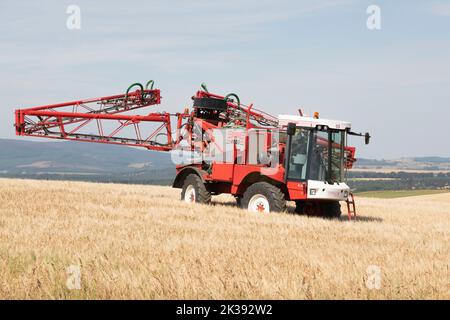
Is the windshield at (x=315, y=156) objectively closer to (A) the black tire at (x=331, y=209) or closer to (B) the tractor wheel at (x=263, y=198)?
(B) the tractor wheel at (x=263, y=198)

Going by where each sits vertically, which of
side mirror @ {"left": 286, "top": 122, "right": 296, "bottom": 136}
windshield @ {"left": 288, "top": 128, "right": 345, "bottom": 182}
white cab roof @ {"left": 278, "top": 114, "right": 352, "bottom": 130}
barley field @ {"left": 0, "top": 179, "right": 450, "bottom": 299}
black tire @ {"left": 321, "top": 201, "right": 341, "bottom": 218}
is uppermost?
white cab roof @ {"left": 278, "top": 114, "right": 352, "bottom": 130}

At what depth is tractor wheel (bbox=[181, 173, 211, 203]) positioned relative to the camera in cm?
1575

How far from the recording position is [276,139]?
1403cm

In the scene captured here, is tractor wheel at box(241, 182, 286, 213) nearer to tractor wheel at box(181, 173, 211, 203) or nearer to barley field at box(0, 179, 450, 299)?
barley field at box(0, 179, 450, 299)

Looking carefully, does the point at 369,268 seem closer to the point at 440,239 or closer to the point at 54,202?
the point at 440,239

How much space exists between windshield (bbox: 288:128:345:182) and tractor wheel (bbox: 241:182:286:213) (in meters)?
0.57

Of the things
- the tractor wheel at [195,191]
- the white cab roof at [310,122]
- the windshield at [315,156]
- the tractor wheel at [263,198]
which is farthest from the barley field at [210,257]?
the tractor wheel at [195,191]

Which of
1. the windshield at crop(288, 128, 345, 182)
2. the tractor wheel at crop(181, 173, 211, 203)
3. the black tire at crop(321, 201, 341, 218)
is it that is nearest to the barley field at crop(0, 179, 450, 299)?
the windshield at crop(288, 128, 345, 182)

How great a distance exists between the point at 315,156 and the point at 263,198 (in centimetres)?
172

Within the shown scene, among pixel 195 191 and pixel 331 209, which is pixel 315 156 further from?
pixel 195 191

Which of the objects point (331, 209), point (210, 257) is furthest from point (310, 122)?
point (210, 257)

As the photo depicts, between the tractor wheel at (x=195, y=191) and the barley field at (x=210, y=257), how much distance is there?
10.3 feet
